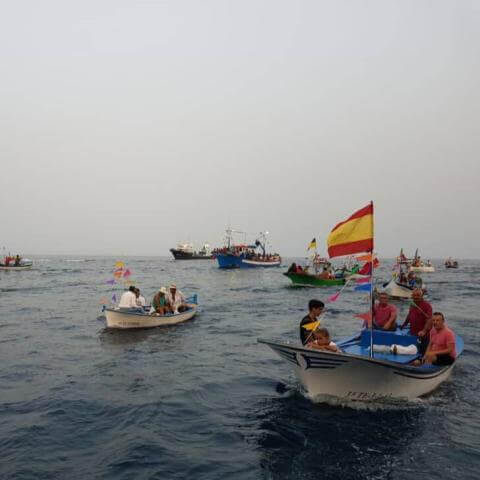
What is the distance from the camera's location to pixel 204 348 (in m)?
15.9

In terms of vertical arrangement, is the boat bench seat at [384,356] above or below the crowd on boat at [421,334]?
below

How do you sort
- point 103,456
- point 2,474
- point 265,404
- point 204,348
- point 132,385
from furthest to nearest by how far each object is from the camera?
1. point 204,348
2. point 132,385
3. point 265,404
4. point 103,456
5. point 2,474

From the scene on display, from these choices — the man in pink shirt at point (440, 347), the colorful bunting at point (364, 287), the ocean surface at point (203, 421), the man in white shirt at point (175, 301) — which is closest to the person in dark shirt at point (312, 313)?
the colorful bunting at point (364, 287)

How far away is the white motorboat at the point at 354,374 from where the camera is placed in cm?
842

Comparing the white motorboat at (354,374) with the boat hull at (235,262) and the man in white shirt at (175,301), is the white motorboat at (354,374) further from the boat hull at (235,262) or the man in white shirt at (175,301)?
the boat hull at (235,262)


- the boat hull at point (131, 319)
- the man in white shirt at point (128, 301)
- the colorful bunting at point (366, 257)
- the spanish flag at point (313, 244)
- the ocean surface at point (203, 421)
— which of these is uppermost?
the spanish flag at point (313, 244)

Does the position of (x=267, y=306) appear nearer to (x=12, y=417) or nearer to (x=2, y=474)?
(x=12, y=417)

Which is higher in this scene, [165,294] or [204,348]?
[165,294]

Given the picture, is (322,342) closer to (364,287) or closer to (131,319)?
(364,287)

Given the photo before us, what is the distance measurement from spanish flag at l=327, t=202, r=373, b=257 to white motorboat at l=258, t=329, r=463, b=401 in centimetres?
235

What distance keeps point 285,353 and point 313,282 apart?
36.8 metres

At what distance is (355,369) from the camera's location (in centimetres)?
853

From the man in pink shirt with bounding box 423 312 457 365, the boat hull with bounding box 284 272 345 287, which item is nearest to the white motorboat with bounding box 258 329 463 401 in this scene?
the man in pink shirt with bounding box 423 312 457 365

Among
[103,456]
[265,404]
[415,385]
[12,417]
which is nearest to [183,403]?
[265,404]
